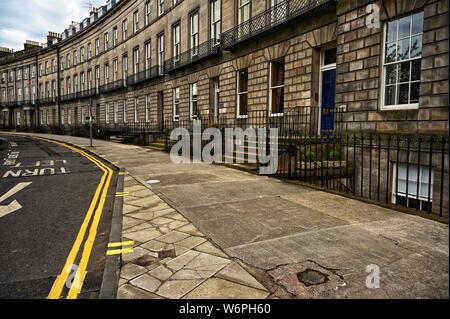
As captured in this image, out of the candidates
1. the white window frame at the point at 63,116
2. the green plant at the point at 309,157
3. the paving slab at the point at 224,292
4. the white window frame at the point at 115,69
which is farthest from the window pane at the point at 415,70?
the white window frame at the point at 63,116

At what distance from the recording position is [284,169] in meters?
9.38

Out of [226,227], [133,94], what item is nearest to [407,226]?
[226,227]

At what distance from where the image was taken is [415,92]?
8.25 meters

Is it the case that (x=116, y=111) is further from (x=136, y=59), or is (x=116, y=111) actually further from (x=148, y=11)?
(x=148, y=11)

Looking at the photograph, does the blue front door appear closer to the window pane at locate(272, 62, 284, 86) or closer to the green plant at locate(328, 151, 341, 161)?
the green plant at locate(328, 151, 341, 161)

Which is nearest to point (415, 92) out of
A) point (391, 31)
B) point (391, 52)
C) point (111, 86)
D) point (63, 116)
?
point (391, 52)

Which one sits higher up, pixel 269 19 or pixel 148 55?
pixel 148 55

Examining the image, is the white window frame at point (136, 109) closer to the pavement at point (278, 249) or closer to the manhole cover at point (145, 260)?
the pavement at point (278, 249)

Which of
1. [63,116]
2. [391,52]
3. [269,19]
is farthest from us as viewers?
[63,116]

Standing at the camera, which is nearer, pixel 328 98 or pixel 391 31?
pixel 391 31

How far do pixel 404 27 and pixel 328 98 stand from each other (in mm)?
4118

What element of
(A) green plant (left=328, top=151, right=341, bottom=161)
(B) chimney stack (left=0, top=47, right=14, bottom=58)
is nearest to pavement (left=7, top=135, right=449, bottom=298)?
(A) green plant (left=328, top=151, right=341, bottom=161)

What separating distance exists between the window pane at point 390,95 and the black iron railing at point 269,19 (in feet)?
13.6
